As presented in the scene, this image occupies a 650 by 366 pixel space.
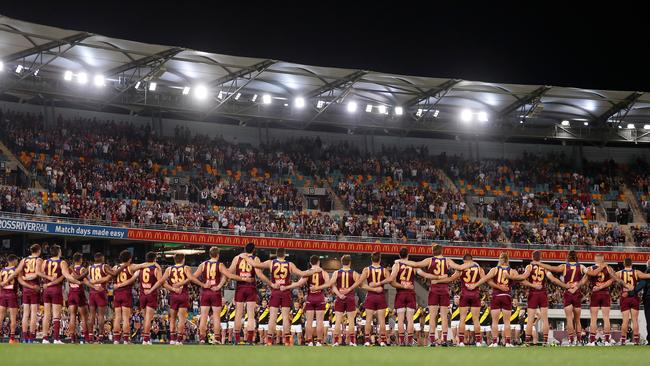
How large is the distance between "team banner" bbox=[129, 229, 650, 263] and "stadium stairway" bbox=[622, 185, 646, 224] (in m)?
6.97

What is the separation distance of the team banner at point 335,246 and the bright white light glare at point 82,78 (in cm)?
923

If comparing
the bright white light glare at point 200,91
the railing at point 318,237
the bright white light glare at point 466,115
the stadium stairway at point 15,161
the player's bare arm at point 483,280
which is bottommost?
the player's bare arm at point 483,280

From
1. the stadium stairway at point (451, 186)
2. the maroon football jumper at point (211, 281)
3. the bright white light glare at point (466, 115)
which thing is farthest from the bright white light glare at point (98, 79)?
the maroon football jumper at point (211, 281)

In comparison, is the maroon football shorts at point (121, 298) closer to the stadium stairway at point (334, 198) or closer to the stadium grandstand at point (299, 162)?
the stadium grandstand at point (299, 162)

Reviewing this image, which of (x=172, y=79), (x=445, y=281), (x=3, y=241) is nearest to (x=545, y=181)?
(x=172, y=79)

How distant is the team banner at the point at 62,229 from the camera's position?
3812cm

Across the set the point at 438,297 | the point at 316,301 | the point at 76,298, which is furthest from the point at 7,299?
the point at 438,297

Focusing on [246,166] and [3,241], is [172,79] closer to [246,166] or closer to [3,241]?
[246,166]

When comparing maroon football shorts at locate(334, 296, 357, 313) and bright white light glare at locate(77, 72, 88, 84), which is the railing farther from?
maroon football shorts at locate(334, 296, 357, 313)

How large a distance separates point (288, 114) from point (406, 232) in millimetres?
10677

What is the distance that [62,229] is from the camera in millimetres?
39500

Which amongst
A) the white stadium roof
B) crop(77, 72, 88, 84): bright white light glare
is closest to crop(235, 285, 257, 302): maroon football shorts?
the white stadium roof

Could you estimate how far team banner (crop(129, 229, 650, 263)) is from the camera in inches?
1682

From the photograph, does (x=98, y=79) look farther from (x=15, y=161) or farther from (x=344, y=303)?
(x=344, y=303)
